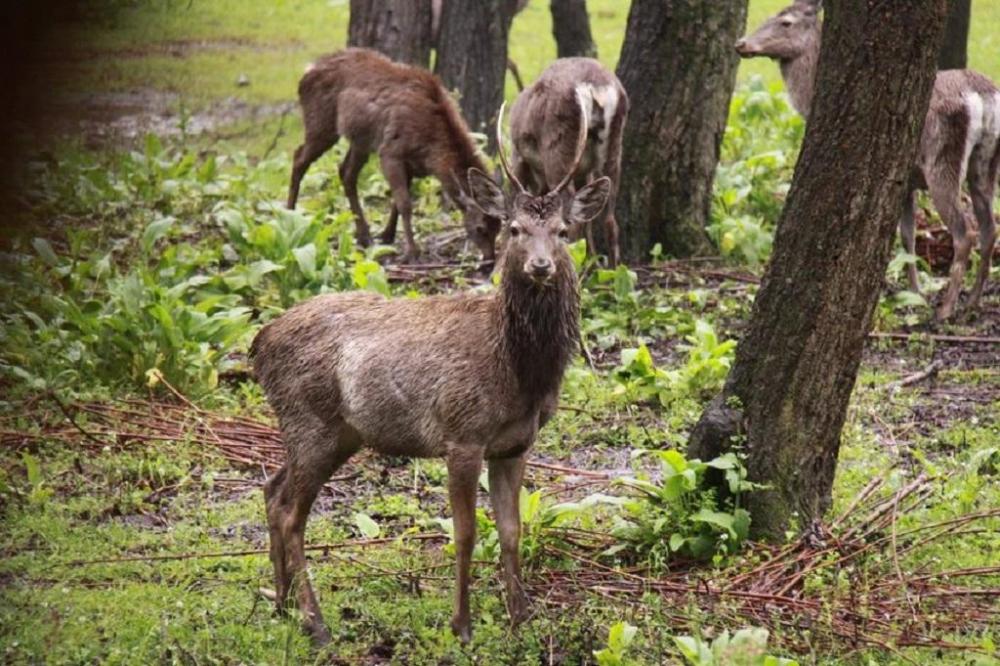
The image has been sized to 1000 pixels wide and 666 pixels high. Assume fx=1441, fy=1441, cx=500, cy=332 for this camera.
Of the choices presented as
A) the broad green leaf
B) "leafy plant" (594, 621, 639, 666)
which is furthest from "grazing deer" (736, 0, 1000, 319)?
"leafy plant" (594, 621, 639, 666)

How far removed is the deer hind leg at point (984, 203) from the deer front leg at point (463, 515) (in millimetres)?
6064

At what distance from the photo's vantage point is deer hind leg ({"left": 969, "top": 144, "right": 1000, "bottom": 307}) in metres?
10.4

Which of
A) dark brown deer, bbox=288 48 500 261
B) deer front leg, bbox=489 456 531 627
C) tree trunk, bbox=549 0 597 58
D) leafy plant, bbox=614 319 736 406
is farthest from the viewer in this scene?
tree trunk, bbox=549 0 597 58

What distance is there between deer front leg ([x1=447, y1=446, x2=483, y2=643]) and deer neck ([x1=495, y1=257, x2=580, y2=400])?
0.34m

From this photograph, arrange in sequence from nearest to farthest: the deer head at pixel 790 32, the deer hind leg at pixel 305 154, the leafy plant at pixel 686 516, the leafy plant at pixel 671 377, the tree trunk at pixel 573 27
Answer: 1. the leafy plant at pixel 686 516
2. the leafy plant at pixel 671 377
3. the deer head at pixel 790 32
4. the deer hind leg at pixel 305 154
5. the tree trunk at pixel 573 27

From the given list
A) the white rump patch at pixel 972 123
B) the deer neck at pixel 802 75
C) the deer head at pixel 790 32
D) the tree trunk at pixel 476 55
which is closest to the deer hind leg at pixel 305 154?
the tree trunk at pixel 476 55

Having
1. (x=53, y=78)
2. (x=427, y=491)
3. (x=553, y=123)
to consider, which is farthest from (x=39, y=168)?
(x=553, y=123)

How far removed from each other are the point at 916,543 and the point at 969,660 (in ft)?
3.38

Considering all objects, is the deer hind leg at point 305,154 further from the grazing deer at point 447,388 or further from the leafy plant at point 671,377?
the grazing deer at point 447,388

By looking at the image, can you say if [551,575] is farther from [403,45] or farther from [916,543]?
[403,45]

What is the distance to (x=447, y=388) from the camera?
5.56 m

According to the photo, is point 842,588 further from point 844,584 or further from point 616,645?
point 616,645

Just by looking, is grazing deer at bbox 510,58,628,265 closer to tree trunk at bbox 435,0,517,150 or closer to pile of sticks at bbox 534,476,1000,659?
tree trunk at bbox 435,0,517,150

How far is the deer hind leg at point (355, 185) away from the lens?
12773mm
